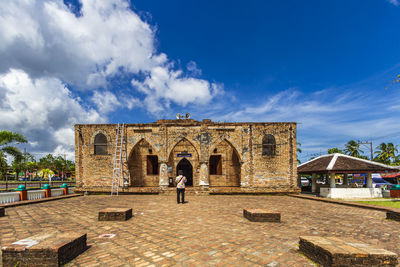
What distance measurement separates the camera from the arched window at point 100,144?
53.8 feet

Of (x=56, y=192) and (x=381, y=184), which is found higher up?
(x=56, y=192)

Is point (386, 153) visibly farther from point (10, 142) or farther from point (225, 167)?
point (10, 142)

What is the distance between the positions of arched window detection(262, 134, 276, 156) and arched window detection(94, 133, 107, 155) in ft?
40.8

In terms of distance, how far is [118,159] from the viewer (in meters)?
15.8

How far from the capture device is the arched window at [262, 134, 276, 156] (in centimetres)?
1622

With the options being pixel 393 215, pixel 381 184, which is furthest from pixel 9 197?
pixel 381 184

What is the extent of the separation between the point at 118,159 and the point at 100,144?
204 centimetres

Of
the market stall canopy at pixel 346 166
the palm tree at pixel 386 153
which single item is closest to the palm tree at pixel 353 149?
the palm tree at pixel 386 153

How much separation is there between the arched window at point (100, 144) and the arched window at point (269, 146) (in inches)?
490

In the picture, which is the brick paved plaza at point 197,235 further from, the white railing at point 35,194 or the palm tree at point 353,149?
the palm tree at point 353,149

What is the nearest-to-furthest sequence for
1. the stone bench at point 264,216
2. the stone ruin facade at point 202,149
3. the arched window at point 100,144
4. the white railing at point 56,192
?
the stone bench at point 264,216
the white railing at point 56,192
the stone ruin facade at point 202,149
the arched window at point 100,144

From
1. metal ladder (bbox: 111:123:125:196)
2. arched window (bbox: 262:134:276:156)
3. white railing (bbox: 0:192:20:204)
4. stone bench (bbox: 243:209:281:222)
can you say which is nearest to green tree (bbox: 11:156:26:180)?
white railing (bbox: 0:192:20:204)

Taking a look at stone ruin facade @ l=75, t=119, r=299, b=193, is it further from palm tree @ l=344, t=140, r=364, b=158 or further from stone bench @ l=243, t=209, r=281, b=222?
palm tree @ l=344, t=140, r=364, b=158

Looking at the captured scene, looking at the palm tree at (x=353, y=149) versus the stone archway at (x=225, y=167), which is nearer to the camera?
the stone archway at (x=225, y=167)
